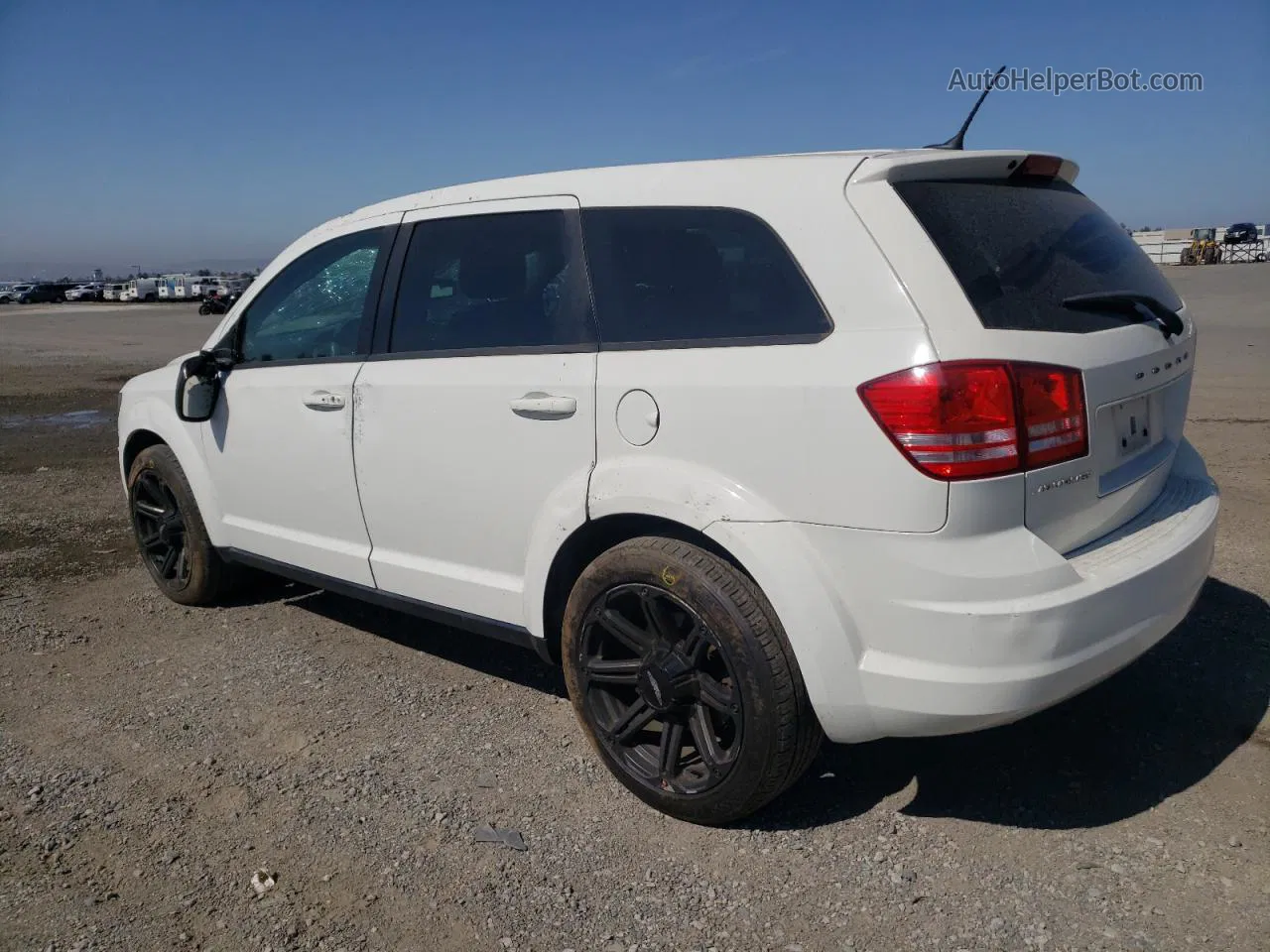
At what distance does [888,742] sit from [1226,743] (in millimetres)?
1091

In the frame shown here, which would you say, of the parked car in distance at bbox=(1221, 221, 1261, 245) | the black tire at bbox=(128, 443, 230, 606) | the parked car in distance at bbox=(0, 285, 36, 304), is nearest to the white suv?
the black tire at bbox=(128, 443, 230, 606)

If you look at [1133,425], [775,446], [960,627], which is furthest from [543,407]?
[1133,425]

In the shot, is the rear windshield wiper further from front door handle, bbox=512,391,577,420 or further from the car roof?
front door handle, bbox=512,391,577,420

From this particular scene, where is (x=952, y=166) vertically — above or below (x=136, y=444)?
above

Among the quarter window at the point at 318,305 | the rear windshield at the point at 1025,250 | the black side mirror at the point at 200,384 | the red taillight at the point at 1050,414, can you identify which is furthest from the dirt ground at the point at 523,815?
the rear windshield at the point at 1025,250

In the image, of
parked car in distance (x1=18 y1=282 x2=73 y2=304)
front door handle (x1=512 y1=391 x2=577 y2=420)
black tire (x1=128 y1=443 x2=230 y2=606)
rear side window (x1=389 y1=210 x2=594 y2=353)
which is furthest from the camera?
parked car in distance (x1=18 y1=282 x2=73 y2=304)

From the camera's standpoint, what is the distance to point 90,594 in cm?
→ 548

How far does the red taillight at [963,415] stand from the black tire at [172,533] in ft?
11.8

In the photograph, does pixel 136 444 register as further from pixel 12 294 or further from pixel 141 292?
pixel 12 294

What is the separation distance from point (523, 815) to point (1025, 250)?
2213 mm

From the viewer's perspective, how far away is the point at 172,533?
5160mm

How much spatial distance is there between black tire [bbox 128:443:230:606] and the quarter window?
842 millimetres

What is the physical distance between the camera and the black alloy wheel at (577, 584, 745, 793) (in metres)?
2.99

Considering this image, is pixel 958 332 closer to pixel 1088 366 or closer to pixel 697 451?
pixel 1088 366
